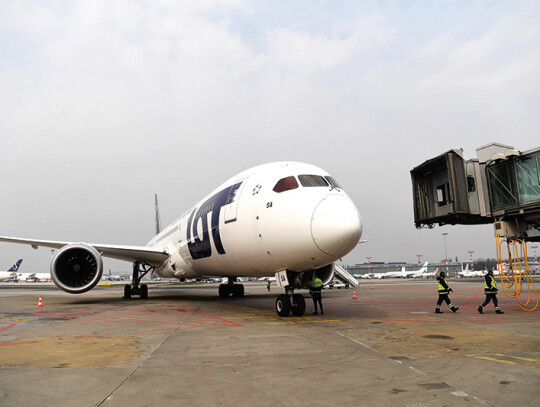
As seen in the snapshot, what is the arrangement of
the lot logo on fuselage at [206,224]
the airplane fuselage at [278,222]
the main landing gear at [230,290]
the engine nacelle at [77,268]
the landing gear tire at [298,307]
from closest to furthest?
the airplane fuselage at [278,222], the landing gear tire at [298,307], the lot logo on fuselage at [206,224], the engine nacelle at [77,268], the main landing gear at [230,290]

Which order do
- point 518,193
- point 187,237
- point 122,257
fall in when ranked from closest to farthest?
point 518,193 → point 187,237 → point 122,257

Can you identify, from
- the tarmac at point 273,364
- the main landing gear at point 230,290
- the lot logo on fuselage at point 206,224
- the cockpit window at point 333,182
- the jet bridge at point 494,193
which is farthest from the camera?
the main landing gear at point 230,290

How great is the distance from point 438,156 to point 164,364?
40.9 feet

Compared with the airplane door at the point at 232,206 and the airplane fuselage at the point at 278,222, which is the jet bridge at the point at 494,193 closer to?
the airplane fuselage at the point at 278,222

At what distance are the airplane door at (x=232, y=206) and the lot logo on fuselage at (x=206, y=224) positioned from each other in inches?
2.0

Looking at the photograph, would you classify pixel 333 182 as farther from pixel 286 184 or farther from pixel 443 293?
pixel 443 293

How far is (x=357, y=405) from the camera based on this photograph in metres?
4.01

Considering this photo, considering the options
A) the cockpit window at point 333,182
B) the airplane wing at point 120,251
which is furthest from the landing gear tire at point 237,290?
the cockpit window at point 333,182

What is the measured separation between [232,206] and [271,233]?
2.72 metres

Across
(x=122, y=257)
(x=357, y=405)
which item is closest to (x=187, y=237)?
(x=122, y=257)

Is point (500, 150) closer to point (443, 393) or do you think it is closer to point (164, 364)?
point (443, 393)

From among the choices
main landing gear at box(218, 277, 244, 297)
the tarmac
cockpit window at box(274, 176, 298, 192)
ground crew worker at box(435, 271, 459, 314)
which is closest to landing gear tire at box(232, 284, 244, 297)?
main landing gear at box(218, 277, 244, 297)

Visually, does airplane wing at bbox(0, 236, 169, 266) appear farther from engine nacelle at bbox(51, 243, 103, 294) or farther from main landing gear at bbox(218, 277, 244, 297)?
main landing gear at bbox(218, 277, 244, 297)

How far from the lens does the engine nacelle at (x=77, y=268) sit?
52.3 feet
